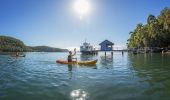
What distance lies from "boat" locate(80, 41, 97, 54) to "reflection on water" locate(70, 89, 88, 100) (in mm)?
92707

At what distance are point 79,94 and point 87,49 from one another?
97.6 metres

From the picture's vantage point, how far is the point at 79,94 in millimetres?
14438

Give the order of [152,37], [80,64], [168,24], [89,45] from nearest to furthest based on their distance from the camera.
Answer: [80,64] → [168,24] → [152,37] → [89,45]

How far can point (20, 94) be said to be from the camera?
47.8 ft

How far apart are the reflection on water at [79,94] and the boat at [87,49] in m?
92.7

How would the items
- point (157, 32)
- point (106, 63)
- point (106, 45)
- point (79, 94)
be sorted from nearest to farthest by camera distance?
point (79, 94)
point (106, 63)
point (157, 32)
point (106, 45)

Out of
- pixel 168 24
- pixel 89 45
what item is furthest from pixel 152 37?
pixel 89 45

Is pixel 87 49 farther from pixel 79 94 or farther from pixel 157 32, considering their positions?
pixel 79 94

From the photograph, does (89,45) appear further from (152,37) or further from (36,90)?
(36,90)

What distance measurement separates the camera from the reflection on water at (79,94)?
13374 mm

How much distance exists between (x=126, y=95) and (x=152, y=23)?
89.9 m

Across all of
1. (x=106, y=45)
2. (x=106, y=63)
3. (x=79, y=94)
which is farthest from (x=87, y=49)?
(x=79, y=94)

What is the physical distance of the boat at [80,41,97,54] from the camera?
356ft

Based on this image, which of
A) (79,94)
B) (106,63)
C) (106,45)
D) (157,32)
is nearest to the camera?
(79,94)
